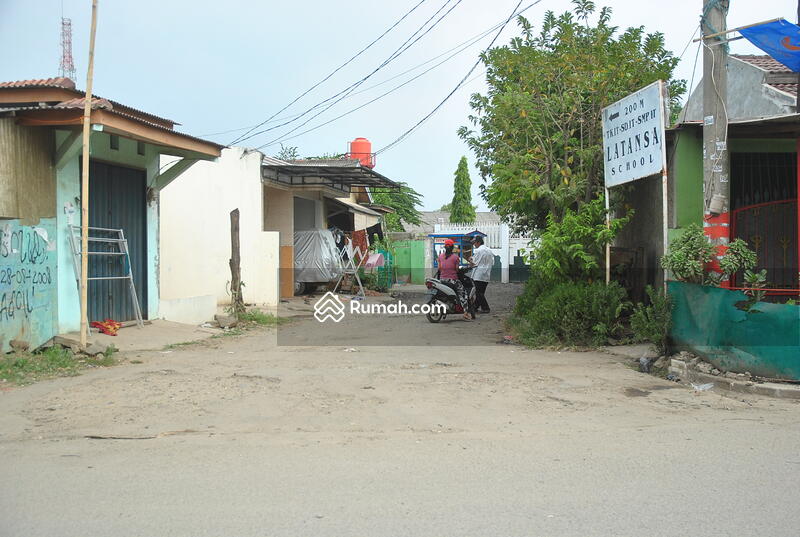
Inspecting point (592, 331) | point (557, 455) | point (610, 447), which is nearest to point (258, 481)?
point (557, 455)

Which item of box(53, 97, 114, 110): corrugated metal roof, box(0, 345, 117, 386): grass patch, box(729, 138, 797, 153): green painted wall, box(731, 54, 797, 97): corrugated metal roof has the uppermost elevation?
box(731, 54, 797, 97): corrugated metal roof

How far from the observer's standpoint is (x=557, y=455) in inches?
200

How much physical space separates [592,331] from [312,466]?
637cm

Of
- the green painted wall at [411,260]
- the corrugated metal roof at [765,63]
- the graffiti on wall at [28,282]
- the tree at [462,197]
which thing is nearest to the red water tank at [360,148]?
the green painted wall at [411,260]

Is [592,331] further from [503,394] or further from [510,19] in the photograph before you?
[510,19]

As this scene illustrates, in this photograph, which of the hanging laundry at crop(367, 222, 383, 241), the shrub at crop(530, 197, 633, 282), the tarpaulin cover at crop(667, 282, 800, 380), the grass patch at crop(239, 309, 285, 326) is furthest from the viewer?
the hanging laundry at crop(367, 222, 383, 241)

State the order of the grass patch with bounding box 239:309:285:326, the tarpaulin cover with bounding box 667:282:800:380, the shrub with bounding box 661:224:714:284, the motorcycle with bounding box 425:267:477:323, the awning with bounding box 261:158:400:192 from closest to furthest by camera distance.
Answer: the tarpaulin cover with bounding box 667:282:800:380
the shrub with bounding box 661:224:714:284
the grass patch with bounding box 239:309:285:326
the motorcycle with bounding box 425:267:477:323
the awning with bounding box 261:158:400:192

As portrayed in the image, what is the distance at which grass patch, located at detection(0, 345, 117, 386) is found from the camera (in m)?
7.87

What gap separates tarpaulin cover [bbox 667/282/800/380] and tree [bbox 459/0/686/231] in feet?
11.5

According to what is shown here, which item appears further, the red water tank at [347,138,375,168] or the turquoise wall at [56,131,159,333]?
the red water tank at [347,138,375,168]

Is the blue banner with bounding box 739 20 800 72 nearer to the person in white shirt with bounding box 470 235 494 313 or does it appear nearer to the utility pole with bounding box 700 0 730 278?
the utility pole with bounding box 700 0 730 278

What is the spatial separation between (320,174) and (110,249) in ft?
25.6

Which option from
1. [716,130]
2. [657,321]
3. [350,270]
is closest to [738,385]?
[657,321]

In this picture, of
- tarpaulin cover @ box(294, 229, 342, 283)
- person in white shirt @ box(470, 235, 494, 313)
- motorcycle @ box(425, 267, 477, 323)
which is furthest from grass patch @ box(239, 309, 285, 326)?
tarpaulin cover @ box(294, 229, 342, 283)
